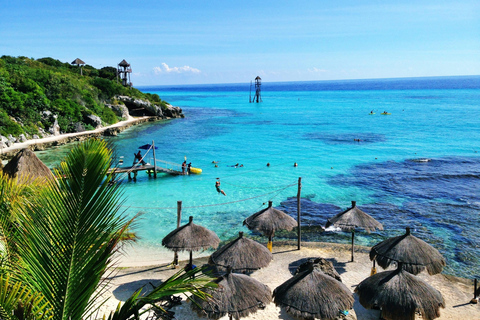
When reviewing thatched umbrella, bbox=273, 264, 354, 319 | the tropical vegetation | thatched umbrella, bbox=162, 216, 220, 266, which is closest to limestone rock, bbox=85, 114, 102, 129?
thatched umbrella, bbox=162, 216, 220, 266

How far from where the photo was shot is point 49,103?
140 ft

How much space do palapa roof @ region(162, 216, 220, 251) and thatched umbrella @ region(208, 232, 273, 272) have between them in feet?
3.93

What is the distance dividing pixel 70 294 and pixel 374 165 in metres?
31.4

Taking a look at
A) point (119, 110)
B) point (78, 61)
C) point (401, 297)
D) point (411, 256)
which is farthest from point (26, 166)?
point (78, 61)

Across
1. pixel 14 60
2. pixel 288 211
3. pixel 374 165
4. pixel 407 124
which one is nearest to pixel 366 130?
pixel 407 124

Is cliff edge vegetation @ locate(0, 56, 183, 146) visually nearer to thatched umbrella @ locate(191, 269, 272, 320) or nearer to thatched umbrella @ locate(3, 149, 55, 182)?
thatched umbrella @ locate(3, 149, 55, 182)

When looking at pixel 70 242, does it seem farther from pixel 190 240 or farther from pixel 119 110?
pixel 119 110

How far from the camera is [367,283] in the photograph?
31.3ft

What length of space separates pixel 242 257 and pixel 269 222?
3.38m

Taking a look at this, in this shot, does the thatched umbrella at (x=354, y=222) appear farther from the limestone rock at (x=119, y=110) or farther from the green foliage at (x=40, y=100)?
the limestone rock at (x=119, y=110)

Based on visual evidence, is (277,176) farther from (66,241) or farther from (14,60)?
(14,60)

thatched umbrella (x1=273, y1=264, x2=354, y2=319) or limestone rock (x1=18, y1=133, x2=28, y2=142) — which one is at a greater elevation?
limestone rock (x1=18, y1=133, x2=28, y2=142)

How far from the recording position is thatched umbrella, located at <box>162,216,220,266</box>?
12.0 m

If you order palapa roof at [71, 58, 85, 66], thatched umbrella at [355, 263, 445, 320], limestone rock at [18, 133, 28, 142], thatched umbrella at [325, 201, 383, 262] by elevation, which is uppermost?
palapa roof at [71, 58, 85, 66]
